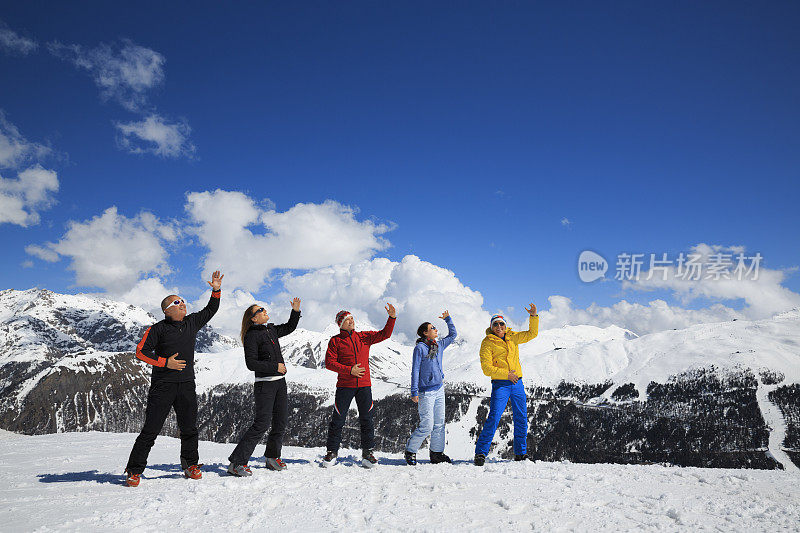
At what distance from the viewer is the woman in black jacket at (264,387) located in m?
8.13

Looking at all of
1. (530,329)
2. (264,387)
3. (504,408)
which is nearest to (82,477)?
(264,387)

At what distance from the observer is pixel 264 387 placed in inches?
334

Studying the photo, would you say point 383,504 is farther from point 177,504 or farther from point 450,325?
point 450,325

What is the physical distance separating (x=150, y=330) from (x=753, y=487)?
428 inches

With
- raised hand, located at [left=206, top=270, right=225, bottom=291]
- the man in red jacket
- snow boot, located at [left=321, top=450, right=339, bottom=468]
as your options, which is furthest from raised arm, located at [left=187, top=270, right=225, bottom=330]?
snow boot, located at [left=321, top=450, right=339, bottom=468]

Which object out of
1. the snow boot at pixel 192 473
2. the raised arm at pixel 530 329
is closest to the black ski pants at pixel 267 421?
the snow boot at pixel 192 473

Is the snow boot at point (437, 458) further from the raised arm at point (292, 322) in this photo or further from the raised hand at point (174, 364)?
the raised hand at point (174, 364)

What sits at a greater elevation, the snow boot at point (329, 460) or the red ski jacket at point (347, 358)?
the red ski jacket at point (347, 358)

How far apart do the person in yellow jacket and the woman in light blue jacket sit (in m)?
1.04

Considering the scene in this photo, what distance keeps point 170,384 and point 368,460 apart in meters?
4.32

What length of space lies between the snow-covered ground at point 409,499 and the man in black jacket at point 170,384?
473 mm

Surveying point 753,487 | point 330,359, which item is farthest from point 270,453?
point 753,487

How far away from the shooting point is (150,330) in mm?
7598

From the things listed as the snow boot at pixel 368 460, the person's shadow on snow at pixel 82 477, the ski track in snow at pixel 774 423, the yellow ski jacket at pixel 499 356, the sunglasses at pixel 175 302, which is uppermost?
the sunglasses at pixel 175 302
